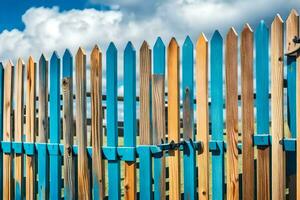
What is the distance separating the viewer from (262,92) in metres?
4.39

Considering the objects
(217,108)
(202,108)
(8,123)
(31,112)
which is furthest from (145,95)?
(8,123)

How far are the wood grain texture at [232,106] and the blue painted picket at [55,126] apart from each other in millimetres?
1817

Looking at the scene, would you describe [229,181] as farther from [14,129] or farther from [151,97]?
[14,129]

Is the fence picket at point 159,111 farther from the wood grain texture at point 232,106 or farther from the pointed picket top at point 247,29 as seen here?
the pointed picket top at point 247,29

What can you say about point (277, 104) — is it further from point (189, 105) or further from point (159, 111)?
point (159, 111)

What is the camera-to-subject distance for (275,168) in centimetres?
439

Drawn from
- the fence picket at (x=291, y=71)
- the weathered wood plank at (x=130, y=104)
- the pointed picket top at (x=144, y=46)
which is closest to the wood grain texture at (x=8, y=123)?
the weathered wood plank at (x=130, y=104)

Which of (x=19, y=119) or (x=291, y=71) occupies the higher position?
(x=291, y=71)

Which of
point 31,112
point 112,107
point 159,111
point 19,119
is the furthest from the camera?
point 19,119

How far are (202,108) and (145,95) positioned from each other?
57 cm

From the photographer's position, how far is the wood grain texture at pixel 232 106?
175 inches

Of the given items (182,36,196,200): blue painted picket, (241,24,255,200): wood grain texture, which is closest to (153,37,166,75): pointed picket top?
(182,36,196,200): blue painted picket

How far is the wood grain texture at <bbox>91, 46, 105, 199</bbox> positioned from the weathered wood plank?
28 cm

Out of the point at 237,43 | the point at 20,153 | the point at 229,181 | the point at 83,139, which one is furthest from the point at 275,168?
the point at 20,153
